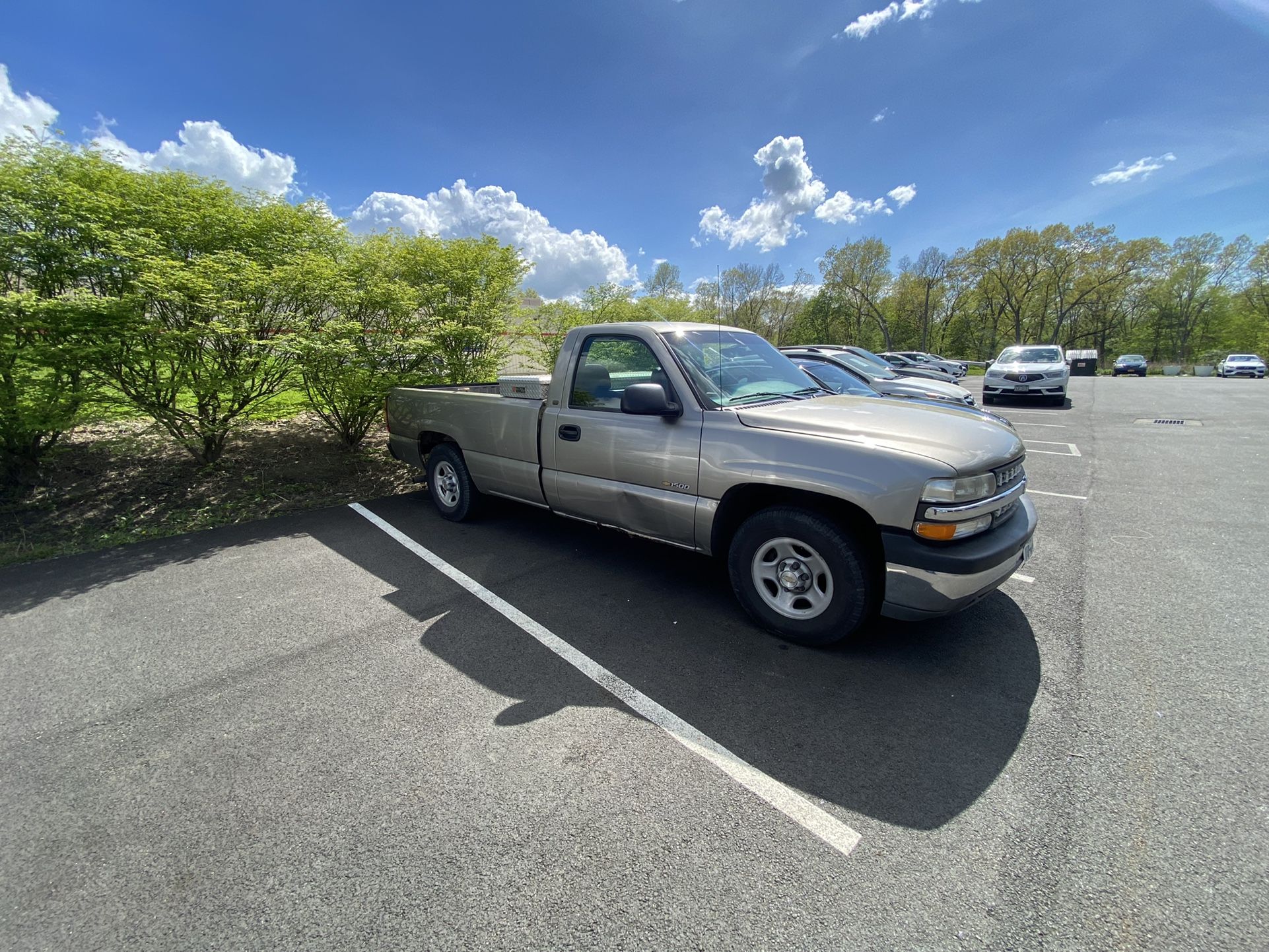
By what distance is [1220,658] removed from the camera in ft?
9.54

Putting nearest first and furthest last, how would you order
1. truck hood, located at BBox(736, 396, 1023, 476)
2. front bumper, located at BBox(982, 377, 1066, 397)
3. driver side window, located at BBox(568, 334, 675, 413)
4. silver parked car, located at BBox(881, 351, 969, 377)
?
truck hood, located at BBox(736, 396, 1023, 476) → driver side window, located at BBox(568, 334, 675, 413) → front bumper, located at BBox(982, 377, 1066, 397) → silver parked car, located at BBox(881, 351, 969, 377)

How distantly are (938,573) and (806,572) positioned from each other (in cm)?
68

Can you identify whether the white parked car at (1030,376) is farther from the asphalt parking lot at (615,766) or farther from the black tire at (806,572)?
the black tire at (806,572)

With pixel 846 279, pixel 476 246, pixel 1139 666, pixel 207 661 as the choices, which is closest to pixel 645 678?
pixel 207 661

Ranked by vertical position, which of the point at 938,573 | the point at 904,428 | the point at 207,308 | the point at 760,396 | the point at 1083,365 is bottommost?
the point at 938,573

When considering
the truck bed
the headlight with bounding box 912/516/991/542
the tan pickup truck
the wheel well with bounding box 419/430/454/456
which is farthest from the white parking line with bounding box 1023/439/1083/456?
the wheel well with bounding box 419/430/454/456

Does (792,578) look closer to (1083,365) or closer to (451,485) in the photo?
(451,485)

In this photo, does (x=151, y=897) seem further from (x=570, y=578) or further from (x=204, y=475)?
(x=204, y=475)

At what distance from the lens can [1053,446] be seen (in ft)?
30.5

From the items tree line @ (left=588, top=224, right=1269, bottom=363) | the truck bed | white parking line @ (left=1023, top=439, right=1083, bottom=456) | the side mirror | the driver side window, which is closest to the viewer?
the side mirror

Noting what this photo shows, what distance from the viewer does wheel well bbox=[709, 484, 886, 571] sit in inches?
114

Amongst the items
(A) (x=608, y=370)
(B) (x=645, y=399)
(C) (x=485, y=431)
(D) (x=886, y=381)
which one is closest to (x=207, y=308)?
(C) (x=485, y=431)

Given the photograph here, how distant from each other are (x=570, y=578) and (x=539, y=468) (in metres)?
0.95

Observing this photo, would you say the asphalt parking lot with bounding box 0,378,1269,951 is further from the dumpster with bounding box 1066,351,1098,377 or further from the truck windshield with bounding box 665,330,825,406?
the dumpster with bounding box 1066,351,1098,377
